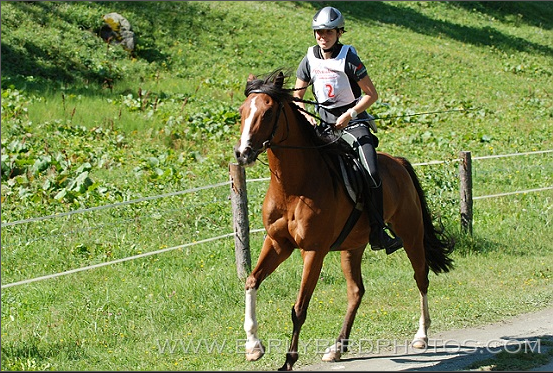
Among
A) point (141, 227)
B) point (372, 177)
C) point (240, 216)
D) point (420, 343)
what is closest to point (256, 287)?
point (372, 177)

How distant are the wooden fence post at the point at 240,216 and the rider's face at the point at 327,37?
2917 mm

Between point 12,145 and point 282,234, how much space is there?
1048 centimetres

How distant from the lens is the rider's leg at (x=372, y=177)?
734 centimetres

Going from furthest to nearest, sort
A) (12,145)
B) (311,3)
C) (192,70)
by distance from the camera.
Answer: (311,3) < (192,70) < (12,145)

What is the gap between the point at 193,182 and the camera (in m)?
14.4

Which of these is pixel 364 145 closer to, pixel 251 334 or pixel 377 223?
pixel 377 223

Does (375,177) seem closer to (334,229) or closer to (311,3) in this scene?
(334,229)

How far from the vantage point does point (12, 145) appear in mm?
15430

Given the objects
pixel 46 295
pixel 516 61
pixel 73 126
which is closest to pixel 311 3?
pixel 516 61

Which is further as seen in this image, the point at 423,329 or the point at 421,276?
the point at 421,276

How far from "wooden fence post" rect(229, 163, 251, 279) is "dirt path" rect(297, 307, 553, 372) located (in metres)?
2.71

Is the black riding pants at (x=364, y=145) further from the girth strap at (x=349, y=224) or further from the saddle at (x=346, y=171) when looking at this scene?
the girth strap at (x=349, y=224)

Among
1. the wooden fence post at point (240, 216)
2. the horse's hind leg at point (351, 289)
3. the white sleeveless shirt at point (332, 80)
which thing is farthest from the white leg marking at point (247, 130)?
the wooden fence post at point (240, 216)

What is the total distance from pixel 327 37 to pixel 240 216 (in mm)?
3432
